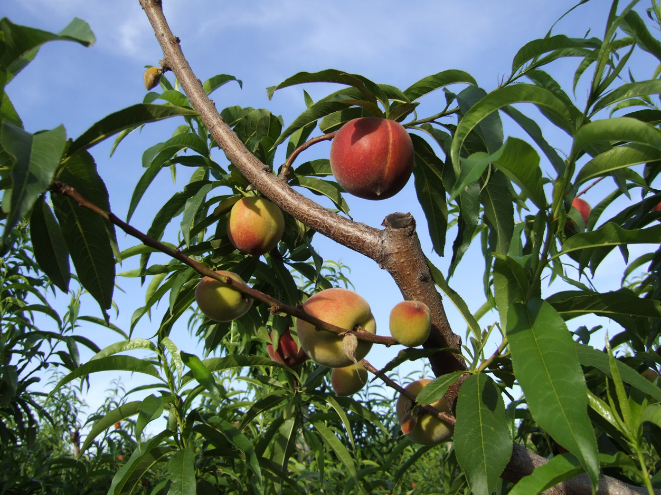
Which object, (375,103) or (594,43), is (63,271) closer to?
(375,103)

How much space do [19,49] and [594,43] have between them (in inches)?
39.1

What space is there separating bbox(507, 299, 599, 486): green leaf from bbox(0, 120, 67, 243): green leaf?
592 mm

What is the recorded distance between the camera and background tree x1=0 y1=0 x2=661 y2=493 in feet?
2.04

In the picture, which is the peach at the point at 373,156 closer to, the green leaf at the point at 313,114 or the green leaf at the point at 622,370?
the green leaf at the point at 313,114

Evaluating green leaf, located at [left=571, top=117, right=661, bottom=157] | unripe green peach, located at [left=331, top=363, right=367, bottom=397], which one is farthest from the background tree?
unripe green peach, located at [left=331, top=363, right=367, bottom=397]

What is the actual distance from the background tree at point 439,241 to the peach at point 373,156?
53mm

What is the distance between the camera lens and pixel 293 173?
139 centimetres

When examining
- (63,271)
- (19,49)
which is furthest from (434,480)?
(19,49)

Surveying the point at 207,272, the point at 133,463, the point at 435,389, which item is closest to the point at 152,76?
the point at 207,272

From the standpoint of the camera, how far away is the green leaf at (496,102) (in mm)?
676

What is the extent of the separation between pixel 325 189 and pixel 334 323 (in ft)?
1.61

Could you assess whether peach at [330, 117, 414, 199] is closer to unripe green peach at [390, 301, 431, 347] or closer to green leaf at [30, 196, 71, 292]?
unripe green peach at [390, 301, 431, 347]

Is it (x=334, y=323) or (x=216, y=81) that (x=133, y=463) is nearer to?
(x=334, y=323)

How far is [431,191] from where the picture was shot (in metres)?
1.17
